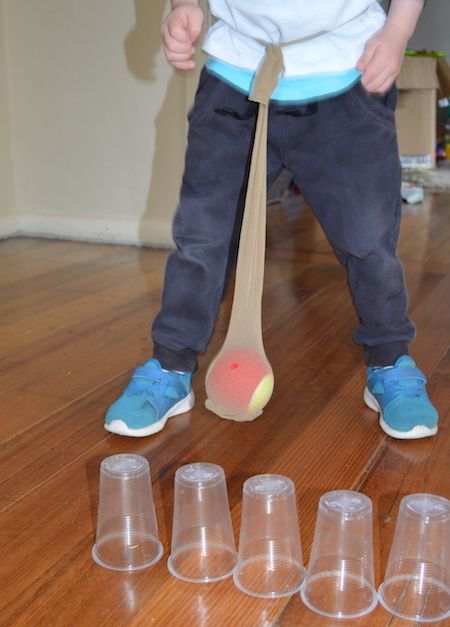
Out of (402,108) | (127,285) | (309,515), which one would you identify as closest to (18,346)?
(127,285)

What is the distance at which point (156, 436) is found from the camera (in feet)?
3.37

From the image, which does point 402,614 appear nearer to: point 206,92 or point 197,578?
point 197,578

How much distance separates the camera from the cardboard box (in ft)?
12.6

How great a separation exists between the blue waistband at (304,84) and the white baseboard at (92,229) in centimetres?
114

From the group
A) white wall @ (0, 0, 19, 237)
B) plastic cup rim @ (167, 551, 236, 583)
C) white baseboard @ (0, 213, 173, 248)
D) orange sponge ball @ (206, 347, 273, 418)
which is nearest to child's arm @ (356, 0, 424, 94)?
orange sponge ball @ (206, 347, 273, 418)

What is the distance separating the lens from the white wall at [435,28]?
190 inches

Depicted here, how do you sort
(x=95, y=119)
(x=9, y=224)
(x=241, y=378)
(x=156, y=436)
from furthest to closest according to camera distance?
1. (x=9, y=224)
2. (x=95, y=119)
3. (x=156, y=436)
4. (x=241, y=378)

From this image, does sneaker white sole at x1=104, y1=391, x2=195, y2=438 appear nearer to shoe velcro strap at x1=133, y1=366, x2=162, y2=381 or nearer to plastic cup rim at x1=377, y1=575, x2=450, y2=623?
shoe velcro strap at x1=133, y1=366, x2=162, y2=381

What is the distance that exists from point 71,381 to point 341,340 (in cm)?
47

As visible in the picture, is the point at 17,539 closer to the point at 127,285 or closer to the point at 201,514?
the point at 201,514

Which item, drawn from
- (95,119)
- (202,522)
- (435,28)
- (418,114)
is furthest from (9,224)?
(435,28)

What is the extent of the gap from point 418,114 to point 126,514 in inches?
140

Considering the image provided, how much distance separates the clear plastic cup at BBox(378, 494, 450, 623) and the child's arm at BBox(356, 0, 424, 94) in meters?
0.51

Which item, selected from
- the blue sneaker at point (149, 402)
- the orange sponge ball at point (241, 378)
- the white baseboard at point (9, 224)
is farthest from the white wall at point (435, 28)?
the orange sponge ball at point (241, 378)
